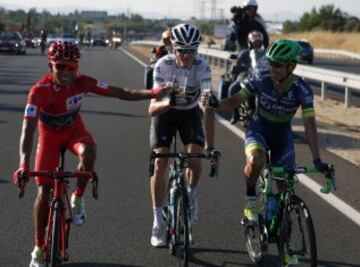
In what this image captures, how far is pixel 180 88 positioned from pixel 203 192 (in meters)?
2.80

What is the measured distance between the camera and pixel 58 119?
6047mm

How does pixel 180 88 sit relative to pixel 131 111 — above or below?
above

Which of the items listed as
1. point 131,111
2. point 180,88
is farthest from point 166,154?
point 131,111

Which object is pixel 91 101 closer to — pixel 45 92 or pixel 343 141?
pixel 343 141

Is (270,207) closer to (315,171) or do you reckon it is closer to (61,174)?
(315,171)

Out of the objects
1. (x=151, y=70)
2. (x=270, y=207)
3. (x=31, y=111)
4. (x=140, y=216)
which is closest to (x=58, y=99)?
(x=31, y=111)

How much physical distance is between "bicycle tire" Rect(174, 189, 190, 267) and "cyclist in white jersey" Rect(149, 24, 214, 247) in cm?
41

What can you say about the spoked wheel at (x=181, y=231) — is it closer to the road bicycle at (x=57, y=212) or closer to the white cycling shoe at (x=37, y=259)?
the road bicycle at (x=57, y=212)

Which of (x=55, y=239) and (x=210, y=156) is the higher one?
(x=210, y=156)

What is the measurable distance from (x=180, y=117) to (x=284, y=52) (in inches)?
50.0

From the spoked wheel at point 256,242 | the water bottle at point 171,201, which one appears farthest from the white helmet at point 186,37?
the spoked wheel at point 256,242

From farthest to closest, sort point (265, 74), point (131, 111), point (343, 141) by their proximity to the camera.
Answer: point (131, 111) < point (343, 141) < point (265, 74)

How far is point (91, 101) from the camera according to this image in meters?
20.6

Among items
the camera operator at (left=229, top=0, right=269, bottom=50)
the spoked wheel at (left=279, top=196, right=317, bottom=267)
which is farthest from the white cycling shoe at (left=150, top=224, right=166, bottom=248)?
the camera operator at (left=229, top=0, right=269, bottom=50)
